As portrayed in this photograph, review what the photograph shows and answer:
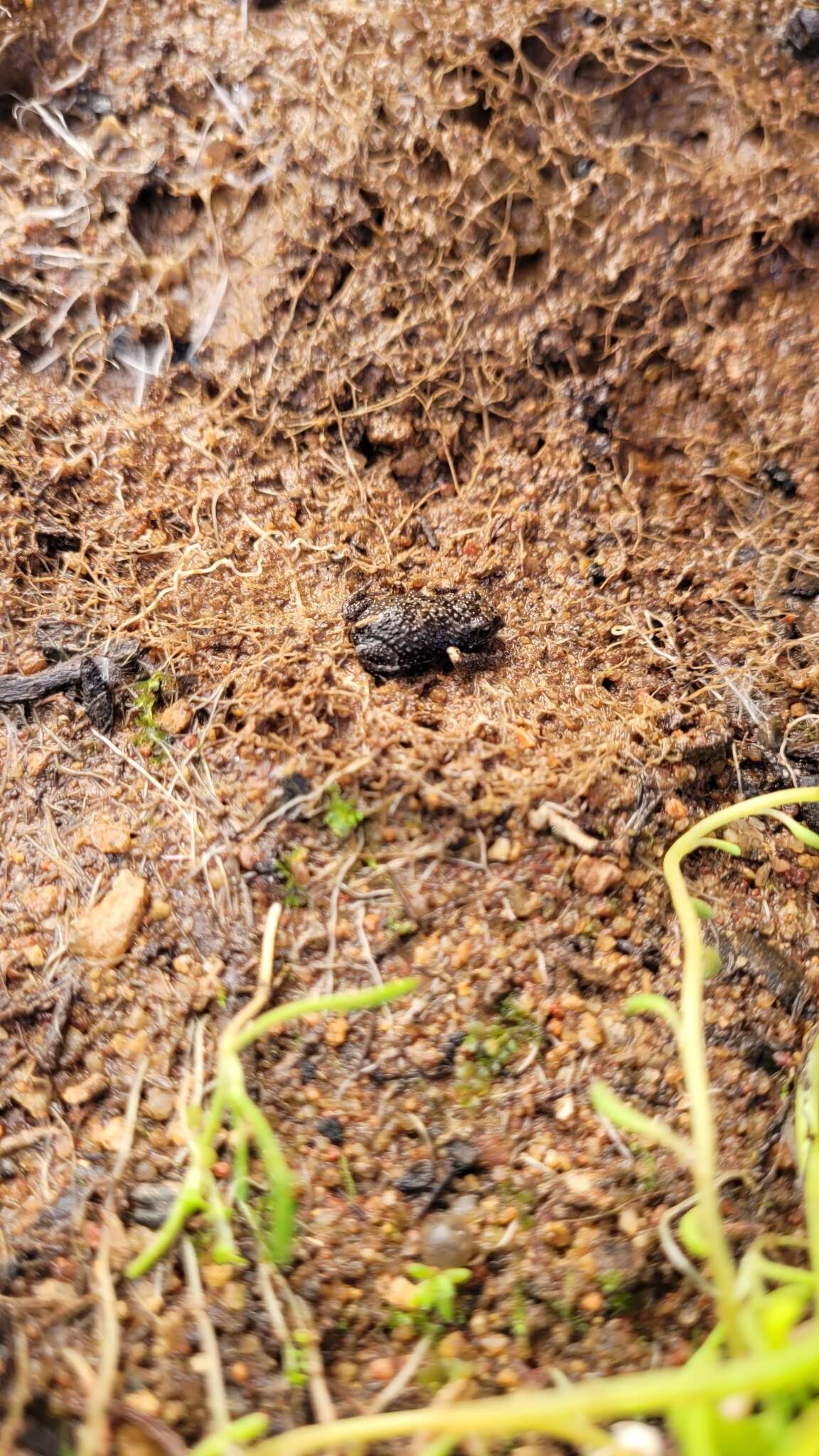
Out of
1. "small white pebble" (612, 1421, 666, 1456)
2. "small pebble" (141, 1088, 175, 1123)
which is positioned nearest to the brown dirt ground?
"small pebble" (141, 1088, 175, 1123)

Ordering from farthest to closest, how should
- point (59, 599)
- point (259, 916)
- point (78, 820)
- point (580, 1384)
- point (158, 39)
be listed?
point (158, 39)
point (59, 599)
point (78, 820)
point (259, 916)
point (580, 1384)

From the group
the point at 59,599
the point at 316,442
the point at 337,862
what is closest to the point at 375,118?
Answer: the point at 316,442

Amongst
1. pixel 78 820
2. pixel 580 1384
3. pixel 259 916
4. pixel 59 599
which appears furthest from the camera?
pixel 59 599

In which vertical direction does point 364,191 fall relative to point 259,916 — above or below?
above

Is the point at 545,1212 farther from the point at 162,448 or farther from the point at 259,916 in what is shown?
the point at 162,448

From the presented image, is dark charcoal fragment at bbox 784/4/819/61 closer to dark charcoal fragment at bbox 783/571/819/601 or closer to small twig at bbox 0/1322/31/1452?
dark charcoal fragment at bbox 783/571/819/601

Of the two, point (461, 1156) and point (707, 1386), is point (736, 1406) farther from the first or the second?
point (461, 1156)

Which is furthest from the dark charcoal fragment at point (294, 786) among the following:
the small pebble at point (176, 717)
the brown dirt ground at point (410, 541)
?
the small pebble at point (176, 717)
